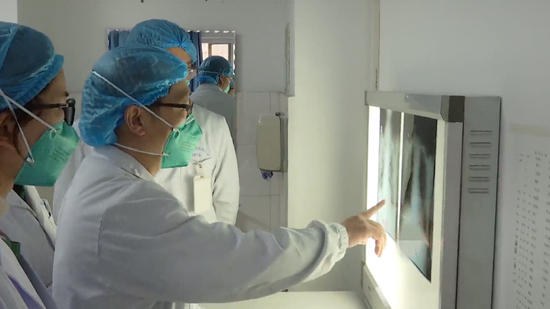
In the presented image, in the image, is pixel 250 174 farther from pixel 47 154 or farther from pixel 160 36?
pixel 47 154

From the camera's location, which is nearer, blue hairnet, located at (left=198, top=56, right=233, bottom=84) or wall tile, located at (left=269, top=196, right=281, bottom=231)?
blue hairnet, located at (left=198, top=56, right=233, bottom=84)

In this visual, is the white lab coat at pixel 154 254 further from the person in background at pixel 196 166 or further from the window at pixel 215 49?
the window at pixel 215 49

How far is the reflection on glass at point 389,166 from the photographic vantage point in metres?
1.31

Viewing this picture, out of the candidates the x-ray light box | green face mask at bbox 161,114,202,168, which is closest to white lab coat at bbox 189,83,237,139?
green face mask at bbox 161,114,202,168

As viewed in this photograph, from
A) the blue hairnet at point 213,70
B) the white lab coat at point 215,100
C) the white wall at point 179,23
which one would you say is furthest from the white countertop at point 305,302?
the white wall at point 179,23

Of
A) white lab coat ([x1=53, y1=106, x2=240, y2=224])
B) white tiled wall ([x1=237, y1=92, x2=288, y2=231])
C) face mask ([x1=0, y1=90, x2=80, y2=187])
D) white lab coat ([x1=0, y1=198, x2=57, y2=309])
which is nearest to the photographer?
white lab coat ([x1=0, y1=198, x2=57, y2=309])

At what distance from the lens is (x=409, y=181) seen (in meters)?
1.19

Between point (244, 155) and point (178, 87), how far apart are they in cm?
223

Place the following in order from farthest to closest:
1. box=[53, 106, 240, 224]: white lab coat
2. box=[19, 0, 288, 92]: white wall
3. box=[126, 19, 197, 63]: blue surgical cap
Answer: box=[19, 0, 288, 92]: white wall
box=[126, 19, 197, 63]: blue surgical cap
box=[53, 106, 240, 224]: white lab coat

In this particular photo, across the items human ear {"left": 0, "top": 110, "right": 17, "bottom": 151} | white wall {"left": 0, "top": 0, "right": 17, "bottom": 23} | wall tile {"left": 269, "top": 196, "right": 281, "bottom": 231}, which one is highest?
white wall {"left": 0, "top": 0, "right": 17, "bottom": 23}

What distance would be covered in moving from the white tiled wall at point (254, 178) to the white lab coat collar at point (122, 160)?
2202 mm

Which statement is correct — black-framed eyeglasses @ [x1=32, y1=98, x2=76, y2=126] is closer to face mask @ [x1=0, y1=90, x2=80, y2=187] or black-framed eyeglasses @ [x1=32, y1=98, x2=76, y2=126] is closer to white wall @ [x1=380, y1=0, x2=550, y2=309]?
face mask @ [x1=0, y1=90, x2=80, y2=187]

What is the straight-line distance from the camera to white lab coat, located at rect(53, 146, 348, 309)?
36.8 inches

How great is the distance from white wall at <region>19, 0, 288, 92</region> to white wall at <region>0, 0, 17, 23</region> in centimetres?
50
